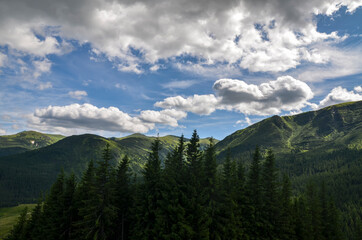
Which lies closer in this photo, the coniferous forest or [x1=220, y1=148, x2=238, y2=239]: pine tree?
the coniferous forest

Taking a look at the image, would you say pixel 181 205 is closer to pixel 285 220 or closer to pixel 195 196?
pixel 195 196

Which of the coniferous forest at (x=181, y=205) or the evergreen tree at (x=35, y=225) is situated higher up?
the coniferous forest at (x=181, y=205)

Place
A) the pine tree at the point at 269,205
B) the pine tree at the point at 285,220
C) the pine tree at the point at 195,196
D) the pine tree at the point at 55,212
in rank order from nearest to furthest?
the pine tree at the point at 195,196, the pine tree at the point at 269,205, the pine tree at the point at 285,220, the pine tree at the point at 55,212

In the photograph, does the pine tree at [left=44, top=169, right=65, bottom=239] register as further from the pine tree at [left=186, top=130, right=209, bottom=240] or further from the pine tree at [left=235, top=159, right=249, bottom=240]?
the pine tree at [left=235, top=159, right=249, bottom=240]

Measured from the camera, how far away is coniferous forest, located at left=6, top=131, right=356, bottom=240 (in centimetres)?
3080

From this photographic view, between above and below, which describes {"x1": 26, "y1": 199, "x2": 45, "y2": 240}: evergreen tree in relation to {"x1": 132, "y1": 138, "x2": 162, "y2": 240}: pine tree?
below

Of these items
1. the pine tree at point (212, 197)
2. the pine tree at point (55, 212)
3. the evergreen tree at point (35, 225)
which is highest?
the pine tree at point (212, 197)

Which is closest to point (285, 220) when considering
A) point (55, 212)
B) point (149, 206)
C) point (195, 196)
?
point (195, 196)

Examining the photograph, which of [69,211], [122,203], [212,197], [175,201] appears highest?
[212,197]

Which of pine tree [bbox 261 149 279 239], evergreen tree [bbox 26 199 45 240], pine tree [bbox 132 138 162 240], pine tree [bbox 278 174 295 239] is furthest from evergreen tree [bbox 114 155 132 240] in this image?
pine tree [bbox 278 174 295 239]

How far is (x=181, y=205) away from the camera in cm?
3148

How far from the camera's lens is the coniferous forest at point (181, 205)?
101 feet

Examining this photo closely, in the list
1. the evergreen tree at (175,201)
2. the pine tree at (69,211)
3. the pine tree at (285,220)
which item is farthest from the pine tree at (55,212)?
the pine tree at (285,220)

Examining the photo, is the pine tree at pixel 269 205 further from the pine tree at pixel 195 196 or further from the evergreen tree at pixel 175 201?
the evergreen tree at pixel 175 201
